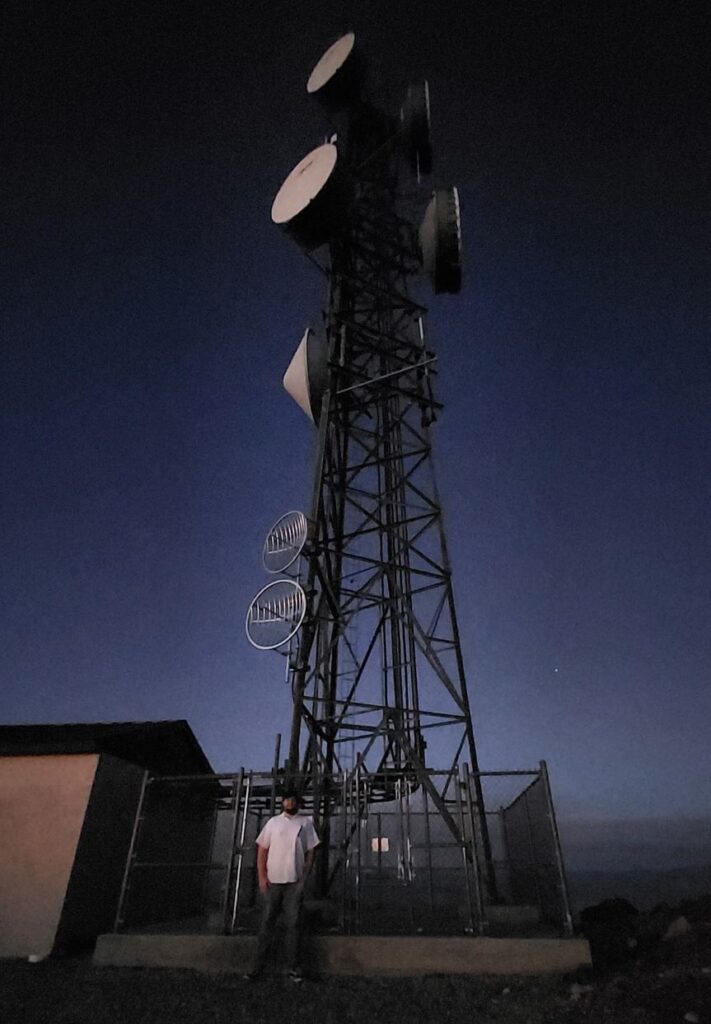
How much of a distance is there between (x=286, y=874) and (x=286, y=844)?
0.27 meters

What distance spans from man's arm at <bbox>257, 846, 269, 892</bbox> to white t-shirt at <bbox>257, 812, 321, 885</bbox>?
30 millimetres

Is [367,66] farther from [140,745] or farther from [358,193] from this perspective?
[140,745]

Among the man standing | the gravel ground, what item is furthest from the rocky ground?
the man standing

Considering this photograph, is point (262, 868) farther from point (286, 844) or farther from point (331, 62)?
point (331, 62)

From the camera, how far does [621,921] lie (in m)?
10.3

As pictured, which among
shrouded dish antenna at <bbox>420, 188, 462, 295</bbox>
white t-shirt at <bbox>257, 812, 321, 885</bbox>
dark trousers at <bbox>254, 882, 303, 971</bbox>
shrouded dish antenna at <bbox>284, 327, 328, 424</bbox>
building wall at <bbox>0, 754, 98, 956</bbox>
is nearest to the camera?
dark trousers at <bbox>254, 882, 303, 971</bbox>

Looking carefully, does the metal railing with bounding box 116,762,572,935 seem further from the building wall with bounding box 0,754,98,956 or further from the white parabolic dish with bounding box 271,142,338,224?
the white parabolic dish with bounding box 271,142,338,224

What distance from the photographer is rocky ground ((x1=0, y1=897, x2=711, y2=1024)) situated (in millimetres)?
5051

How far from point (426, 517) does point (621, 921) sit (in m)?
7.95

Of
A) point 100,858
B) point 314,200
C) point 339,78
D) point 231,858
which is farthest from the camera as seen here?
point 339,78

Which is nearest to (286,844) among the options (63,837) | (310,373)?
(63,837)

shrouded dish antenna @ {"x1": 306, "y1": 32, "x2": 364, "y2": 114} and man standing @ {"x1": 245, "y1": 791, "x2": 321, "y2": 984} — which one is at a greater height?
shrouded dish antenna @ {"x1": 306, "y1": 32, "x2": 364, "y2": 114}

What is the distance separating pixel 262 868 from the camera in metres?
6.40

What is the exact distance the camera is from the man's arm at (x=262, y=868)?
6312mm
